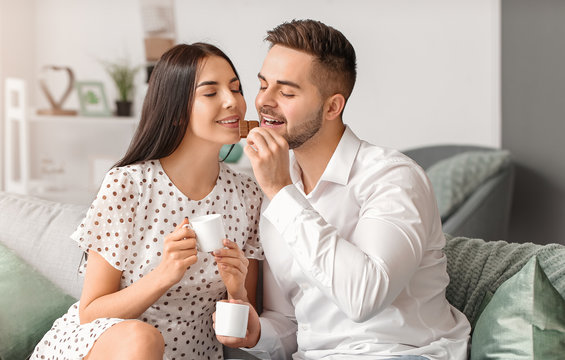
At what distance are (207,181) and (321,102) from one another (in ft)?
1.17

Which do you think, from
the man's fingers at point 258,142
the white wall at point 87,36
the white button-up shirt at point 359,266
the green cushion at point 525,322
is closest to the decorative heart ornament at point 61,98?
the white wall at point 87,36

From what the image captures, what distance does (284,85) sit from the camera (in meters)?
1.75

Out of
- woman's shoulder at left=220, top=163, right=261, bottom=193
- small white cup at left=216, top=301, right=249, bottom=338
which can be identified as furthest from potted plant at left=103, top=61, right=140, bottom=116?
small white cup at left=216, top=301, right=249, bottom=338

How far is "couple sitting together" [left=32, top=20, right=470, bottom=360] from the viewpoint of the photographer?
1504mm

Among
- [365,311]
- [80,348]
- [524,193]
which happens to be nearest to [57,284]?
[80,348]

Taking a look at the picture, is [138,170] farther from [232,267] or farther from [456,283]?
[456,283]

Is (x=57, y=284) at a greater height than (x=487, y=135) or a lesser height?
lesser

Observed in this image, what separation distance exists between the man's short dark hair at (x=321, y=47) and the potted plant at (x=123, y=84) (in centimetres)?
326

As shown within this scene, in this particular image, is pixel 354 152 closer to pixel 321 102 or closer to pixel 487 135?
pixel 321 102

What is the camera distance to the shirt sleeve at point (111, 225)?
1.64 m

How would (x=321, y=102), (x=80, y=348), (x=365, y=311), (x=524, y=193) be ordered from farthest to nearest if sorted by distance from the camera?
1. (x=524, y=193)
2. (x=321, y=102)
3. (x=80, y=348)
4. (x=365, y=311)

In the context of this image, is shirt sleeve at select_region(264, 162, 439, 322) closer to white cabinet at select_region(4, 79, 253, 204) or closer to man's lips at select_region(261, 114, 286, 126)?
man's lips at select_region(261, 114, 286, 126)

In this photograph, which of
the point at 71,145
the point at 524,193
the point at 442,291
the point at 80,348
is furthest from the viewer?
the point at 71,145

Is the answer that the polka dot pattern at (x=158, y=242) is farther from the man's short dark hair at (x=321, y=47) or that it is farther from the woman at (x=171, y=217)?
the man's short dark hair at (x=321, y=47)
